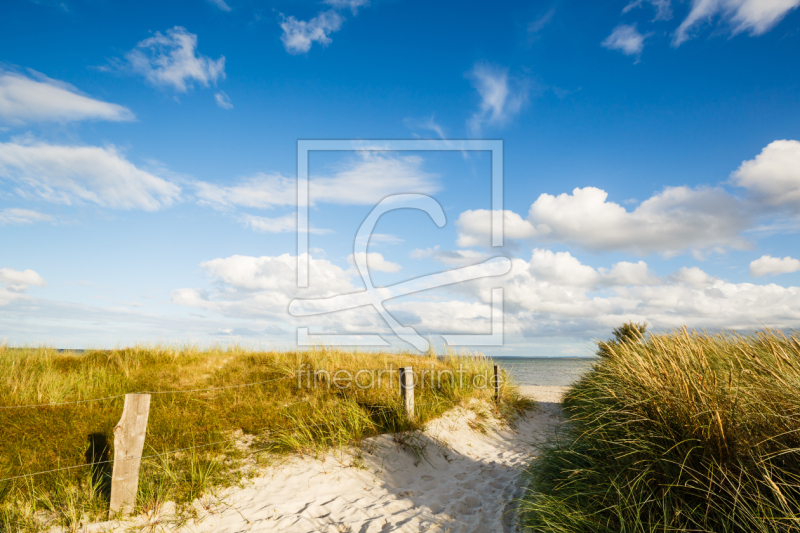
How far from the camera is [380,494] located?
224 inches

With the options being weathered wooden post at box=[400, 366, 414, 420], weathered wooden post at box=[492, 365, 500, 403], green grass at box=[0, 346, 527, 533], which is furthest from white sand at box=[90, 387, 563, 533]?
weathered wooden post at box=[492, 365, 500, 403]

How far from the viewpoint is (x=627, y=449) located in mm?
3887

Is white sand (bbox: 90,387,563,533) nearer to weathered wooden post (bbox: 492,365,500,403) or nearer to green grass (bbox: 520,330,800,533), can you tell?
green grass (bbox: 520,330,800,533)

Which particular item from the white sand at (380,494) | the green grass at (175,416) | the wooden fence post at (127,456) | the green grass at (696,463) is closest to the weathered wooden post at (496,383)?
the green grass at (175,416)

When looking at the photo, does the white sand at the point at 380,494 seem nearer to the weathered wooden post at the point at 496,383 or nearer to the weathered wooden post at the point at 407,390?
the weathered wooden post at the point at 407,390

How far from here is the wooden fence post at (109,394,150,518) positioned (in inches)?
200

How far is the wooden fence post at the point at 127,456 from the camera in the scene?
507cm

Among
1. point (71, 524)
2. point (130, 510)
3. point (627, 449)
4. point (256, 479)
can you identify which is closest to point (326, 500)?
point (256, 479)

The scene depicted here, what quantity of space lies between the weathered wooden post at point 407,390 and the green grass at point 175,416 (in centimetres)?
19

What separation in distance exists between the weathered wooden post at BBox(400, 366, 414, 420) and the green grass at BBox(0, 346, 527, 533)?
191 mm

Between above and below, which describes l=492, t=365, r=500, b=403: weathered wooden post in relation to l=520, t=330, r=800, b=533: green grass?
below

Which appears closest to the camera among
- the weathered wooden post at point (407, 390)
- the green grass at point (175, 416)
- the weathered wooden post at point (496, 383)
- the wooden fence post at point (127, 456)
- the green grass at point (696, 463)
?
the green grass at point (696, 463)

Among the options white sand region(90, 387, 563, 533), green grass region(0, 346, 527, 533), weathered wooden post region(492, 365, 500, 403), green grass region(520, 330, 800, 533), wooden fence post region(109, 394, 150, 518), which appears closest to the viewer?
green grass region(520, 330, 800, 533)

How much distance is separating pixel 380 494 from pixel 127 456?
10.9ft
